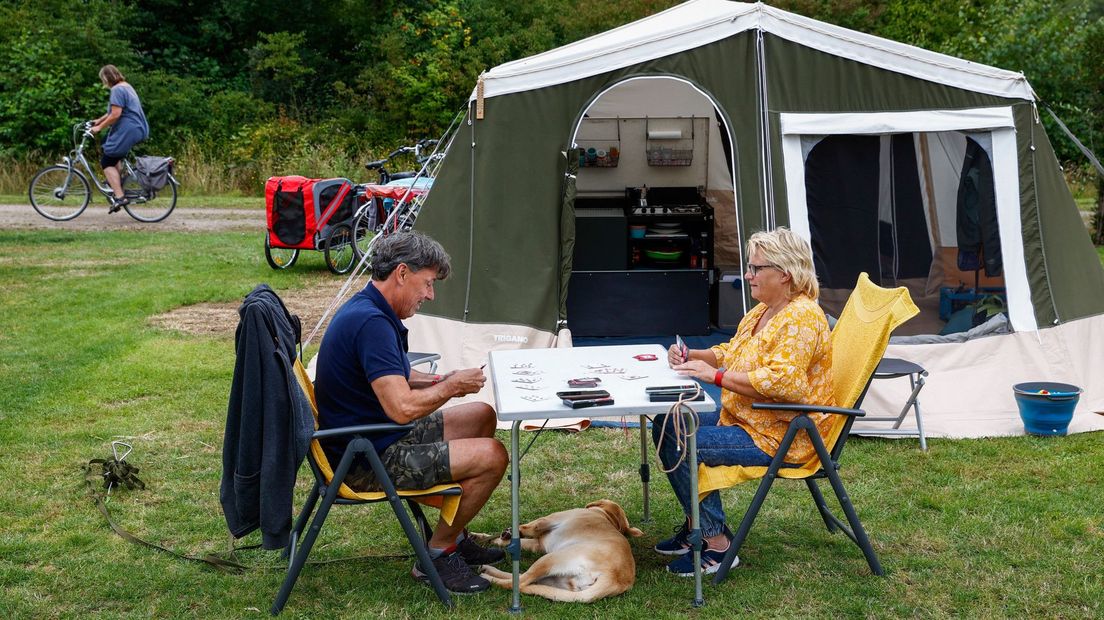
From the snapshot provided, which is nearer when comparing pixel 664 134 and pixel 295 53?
pixel 664 134


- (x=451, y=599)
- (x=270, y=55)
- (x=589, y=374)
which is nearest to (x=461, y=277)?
(x=589, y=374)

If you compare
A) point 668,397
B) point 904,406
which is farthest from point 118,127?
point 668,397

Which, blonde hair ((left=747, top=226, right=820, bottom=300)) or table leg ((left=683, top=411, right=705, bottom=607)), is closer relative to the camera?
table leg ((left=683, top=411, right=705, bottom=607))

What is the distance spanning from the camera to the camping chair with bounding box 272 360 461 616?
9.43ft

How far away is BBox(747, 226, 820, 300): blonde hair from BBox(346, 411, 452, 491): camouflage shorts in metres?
1.08

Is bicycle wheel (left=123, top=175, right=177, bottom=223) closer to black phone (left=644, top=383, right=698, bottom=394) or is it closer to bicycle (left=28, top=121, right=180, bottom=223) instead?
bicycle (left=28, top=121, right=180, bottom=223)

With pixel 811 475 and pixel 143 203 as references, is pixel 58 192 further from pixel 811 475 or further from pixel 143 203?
pixel 811 475

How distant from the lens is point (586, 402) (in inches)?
112

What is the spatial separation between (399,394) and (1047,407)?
2.94m

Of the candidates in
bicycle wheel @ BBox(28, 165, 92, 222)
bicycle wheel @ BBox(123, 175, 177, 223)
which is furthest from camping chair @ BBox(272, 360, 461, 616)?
bicycle wheel @ BBox(28, 165, 92, 222)

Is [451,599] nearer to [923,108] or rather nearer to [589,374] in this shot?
[589,374]

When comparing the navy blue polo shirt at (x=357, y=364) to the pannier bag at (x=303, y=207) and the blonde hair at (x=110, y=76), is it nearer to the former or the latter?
the pannier bag at (x=303, y=207)

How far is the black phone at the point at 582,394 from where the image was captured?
9.42 ft

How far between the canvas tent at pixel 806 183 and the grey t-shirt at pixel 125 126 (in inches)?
230
